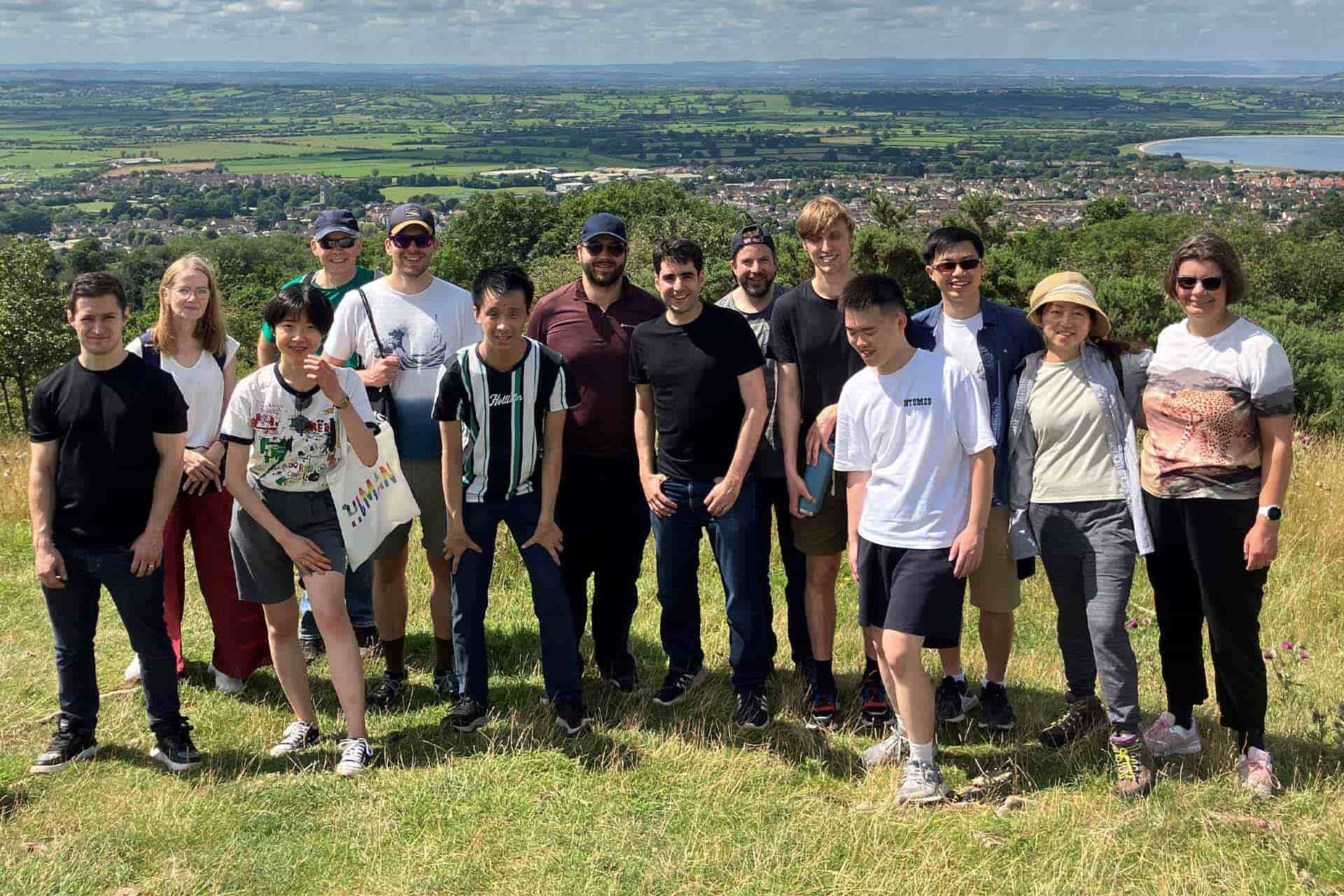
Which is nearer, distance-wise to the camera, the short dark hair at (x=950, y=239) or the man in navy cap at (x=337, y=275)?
the short dark hair at (x=950, y=239)

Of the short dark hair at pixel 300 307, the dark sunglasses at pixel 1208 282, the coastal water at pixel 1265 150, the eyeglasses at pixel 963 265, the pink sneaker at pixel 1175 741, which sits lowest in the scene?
the pink sneaker at pixel 1175 741

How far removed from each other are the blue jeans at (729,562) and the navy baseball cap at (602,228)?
124cm

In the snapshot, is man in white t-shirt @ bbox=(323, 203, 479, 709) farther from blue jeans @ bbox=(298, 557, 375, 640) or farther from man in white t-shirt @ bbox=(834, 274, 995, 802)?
man in white t-shirt @ bbox=(834, 274, 995, 802)

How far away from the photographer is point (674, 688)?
5352 millimetres

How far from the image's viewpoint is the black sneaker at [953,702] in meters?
5.08

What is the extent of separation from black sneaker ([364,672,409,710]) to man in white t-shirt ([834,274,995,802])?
2523 millimetres

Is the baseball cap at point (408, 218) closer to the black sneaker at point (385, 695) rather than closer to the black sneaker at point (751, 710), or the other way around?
the black sneaker at point (385, 695)

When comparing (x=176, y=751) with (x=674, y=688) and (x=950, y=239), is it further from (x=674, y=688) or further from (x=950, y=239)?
(x=950, y=239)

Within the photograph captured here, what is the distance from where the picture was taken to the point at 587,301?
523cm

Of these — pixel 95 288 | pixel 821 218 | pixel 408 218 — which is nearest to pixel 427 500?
pixel 408 218

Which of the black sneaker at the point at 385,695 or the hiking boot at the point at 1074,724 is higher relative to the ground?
the hiking boot at the point at 1074,724

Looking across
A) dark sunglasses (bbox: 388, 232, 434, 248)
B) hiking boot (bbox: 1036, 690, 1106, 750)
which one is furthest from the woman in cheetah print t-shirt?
dark sunglasses (bbox: 388, 232, 434, 248)

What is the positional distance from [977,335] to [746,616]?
1.64 meters

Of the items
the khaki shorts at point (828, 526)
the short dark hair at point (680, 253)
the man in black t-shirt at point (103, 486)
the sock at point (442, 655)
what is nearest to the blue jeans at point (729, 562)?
the khaki shorts at point (828, 526)
